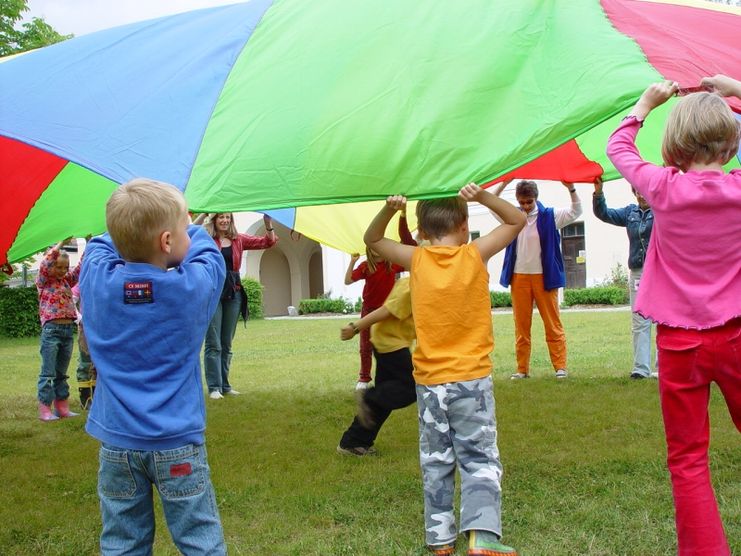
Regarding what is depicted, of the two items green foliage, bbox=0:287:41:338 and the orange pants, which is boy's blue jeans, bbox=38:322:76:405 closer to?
the orange pants

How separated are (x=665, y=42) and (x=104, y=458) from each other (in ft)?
8.88

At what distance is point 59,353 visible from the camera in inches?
238

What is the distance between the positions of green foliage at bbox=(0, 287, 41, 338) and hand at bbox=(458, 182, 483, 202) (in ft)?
51.6

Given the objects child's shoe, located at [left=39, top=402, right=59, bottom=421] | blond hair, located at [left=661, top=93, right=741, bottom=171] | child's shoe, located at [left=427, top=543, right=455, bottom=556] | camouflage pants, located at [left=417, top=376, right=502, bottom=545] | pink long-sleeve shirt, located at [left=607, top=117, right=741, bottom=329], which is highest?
blond hair, located at [left=661, top=93, right=741, bottom=171]

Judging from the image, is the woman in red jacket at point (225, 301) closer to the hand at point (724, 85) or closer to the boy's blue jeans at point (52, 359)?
the boy's blue jeans at point (52, 359)

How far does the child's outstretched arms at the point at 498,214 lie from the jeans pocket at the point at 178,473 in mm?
1372

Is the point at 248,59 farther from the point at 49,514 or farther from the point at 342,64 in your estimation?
the point at 49,514

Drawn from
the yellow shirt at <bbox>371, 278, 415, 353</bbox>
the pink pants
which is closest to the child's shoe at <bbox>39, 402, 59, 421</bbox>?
the yellow shirt at <bbox>371, 278, 415, 353</bbox>

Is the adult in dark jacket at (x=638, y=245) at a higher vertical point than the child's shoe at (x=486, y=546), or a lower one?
higher

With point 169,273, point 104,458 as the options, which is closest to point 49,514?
point 104,458

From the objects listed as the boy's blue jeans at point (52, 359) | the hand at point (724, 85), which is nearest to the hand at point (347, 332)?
the hand at point (724, 85)

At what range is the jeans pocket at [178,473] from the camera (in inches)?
83.3

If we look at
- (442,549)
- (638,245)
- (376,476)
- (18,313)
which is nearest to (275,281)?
(18,313)

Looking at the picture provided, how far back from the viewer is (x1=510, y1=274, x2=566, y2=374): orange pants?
21.8 ft
